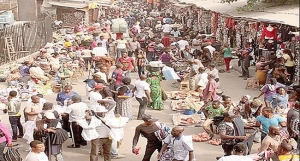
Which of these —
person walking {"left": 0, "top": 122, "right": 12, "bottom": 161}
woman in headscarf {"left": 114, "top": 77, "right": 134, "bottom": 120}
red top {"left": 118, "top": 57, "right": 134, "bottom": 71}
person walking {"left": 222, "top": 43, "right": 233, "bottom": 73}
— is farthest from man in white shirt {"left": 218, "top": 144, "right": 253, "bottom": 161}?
person walking {"left": 222, "top": 43, "right": 233, "bottom": 73}

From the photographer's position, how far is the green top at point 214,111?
1155cm

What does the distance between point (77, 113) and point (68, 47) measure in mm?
12750

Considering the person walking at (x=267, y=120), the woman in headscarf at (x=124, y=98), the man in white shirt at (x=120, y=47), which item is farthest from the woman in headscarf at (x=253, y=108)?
the man in white shirt at (x=120, y=47)

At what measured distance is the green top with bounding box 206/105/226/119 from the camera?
37.9 feet

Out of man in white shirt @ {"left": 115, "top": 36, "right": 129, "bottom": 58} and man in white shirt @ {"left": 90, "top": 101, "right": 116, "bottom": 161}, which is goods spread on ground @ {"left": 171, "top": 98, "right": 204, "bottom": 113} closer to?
man in white shirt @ {"left": 90, "top": 101, "right": 116, "bottom": 161}

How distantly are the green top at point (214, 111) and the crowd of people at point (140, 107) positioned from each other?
0.02 meters

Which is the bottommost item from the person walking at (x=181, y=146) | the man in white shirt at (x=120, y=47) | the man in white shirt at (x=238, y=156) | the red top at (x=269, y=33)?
the man in white shirt at (x=120, y=47)

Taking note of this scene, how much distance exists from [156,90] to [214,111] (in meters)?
2.94

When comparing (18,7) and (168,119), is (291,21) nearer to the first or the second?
(168,119)

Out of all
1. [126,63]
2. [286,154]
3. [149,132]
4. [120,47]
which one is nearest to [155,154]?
[149,132]

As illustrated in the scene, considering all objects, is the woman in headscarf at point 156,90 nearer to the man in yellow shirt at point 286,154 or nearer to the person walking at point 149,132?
the person walking at point 149,132

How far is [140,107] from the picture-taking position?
13.5 meters

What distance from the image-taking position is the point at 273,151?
830 cm

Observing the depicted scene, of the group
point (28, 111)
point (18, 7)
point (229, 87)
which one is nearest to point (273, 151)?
point (28, 111)
